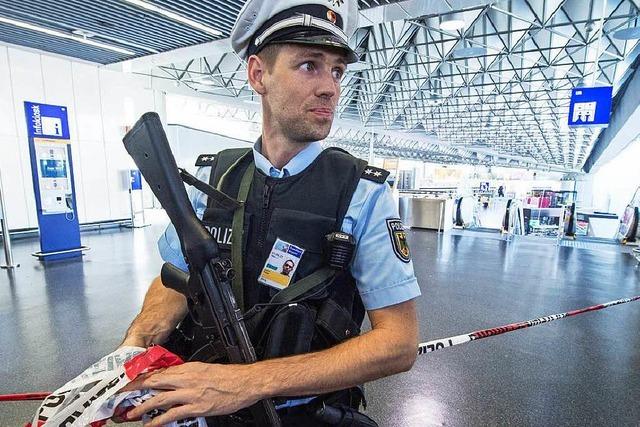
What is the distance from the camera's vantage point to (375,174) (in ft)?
3.00

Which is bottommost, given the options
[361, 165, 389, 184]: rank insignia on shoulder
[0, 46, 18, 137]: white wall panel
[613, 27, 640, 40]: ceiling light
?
[361, 165, 389, 184]: rank insignia on shoulder

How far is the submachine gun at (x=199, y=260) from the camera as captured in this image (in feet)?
2.45

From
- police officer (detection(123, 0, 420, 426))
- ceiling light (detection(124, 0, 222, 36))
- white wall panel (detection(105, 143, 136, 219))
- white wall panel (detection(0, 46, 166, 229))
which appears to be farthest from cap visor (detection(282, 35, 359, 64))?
white wall panel (detection(105, 143, 136, 219))

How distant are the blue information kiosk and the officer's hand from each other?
613 cm

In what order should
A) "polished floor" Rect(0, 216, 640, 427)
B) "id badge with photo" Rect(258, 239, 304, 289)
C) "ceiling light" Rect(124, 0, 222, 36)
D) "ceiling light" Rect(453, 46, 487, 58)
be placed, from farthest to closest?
"ceiling light" Rect(453, 46, 487, 58) < "ceiling light" Rect(124, 0, 222, 36) < "polished floor" Rect(0, 216, 640, 427) < "id badge with photo" Rect(258, 239, 304, 289)

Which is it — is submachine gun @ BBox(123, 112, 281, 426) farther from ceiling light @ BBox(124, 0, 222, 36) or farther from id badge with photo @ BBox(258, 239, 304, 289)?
ceiling light @ BBox(124, 0, 222, 36)

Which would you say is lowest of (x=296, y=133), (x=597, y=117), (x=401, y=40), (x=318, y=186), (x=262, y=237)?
(x=262, y=237)

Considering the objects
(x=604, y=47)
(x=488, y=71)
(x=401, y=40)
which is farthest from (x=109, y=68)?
(x=604, y=47)

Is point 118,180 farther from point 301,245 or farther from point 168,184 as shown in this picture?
point 301,245

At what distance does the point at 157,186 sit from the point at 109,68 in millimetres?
10087

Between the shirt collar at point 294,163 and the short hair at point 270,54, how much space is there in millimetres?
220

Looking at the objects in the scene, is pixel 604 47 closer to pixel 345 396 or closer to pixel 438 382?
pixel 438 382

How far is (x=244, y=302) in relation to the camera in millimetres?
879

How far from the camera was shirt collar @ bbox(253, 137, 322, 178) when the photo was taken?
931 mm
